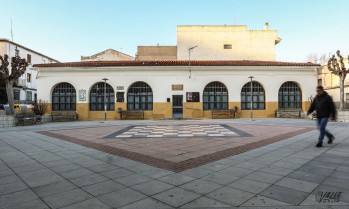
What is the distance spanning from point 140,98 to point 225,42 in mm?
14934

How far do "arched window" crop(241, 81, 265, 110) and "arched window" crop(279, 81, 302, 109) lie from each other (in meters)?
1.82

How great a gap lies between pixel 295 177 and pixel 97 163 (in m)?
4.17

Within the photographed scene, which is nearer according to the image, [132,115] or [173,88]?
[132,115]

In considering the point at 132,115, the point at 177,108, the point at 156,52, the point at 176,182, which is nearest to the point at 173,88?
the point at 177,108

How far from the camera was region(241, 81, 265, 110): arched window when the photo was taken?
21.1 m

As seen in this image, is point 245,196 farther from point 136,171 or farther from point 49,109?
point 49,109

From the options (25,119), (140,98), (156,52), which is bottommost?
(25,119)

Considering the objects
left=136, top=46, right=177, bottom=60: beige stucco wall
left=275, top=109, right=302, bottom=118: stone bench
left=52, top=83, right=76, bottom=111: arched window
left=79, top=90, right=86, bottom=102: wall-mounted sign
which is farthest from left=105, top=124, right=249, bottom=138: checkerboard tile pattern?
left=136, top=46, right=177, bottom=60: beige stucco wall

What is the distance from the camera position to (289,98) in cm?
2116

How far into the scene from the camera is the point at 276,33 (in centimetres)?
2909

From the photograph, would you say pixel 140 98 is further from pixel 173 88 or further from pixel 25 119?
pixel 25 119

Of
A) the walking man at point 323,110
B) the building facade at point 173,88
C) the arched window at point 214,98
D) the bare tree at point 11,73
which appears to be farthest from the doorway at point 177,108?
the walking man at point 323,110

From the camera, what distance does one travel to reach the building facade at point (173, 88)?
67.4 ft

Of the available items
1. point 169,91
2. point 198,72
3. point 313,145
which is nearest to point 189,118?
point 169,91
